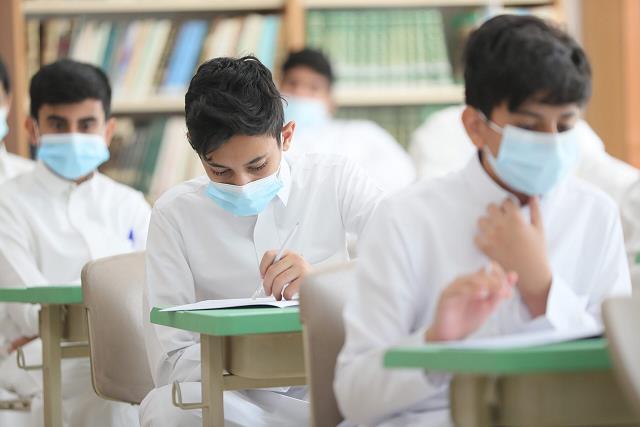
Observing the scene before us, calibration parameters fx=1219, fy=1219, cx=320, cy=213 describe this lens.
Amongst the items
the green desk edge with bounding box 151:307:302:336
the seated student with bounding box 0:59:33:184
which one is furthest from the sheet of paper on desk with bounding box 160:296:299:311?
the seated student with bounding box 0:59:33:184

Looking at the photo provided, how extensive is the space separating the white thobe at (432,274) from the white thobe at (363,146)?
123 inches

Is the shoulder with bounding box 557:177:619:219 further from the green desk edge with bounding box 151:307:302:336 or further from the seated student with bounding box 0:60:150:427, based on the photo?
the seated student with bounding box 0:60:150:427

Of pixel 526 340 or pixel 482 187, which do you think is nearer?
pixel 526 340

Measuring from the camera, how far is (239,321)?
195cm

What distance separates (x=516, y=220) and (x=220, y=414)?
0.77 metres

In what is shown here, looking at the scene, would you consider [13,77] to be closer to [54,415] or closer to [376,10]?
[376,10]

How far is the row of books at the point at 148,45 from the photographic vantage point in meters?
5.23

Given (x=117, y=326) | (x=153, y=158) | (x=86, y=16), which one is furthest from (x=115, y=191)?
(x=86, y=16)

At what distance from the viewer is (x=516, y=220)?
68.1 inches

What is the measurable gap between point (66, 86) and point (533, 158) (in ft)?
7.67

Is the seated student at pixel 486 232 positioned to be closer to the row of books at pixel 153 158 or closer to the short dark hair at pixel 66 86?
the short dark hair at pixel 66 86

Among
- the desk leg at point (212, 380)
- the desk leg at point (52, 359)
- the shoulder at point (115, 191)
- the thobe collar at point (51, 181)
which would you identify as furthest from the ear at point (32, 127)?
the desk leg at point (212, 380)

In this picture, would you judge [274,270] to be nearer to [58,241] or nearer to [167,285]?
[167,285]

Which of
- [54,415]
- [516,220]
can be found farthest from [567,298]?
[54,415]
